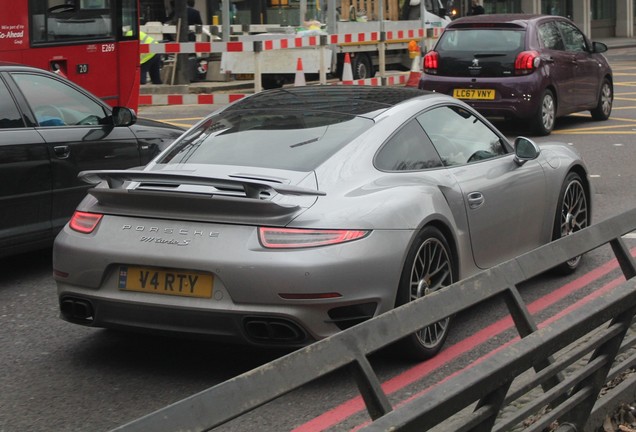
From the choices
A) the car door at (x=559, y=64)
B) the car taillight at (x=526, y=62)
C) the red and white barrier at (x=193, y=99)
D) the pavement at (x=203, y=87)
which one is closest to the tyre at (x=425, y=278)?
the car taillight at (x=526, y=62)

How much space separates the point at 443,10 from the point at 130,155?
2218 centimetres

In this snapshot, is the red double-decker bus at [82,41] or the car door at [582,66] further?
the car door at [582,66]

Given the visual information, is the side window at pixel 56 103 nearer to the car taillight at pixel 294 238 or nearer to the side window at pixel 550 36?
the car taillight at pixel 294 238

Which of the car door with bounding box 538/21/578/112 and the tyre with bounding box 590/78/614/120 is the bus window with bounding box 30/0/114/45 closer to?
the car door with bounding box 538/21/578/112

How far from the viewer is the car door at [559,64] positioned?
52.4 ft

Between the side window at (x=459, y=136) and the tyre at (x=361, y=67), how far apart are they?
17.3m

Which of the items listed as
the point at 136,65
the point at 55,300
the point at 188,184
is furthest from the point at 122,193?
the point at 136,65

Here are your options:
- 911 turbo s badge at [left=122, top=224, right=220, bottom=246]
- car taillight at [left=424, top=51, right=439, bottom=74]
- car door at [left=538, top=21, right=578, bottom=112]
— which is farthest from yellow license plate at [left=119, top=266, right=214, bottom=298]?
car taillight at [left=424, top=51, right=439, bottom=74]

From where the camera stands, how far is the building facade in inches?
1889

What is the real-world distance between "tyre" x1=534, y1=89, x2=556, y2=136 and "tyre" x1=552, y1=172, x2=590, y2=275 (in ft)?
25.9

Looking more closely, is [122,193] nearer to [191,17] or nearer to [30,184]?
[30,184]

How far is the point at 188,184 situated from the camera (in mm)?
5539

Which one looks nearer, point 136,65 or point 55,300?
point 55,300

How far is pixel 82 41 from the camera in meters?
14.6
